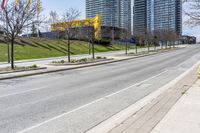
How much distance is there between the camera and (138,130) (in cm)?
719

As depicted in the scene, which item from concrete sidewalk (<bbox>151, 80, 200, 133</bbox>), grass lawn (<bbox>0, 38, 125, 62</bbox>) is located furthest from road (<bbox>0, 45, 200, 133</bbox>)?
grass lawn (<bbox>0, 38, 125, 62</bbox>)

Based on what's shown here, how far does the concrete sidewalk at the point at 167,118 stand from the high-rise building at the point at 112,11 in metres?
77.8

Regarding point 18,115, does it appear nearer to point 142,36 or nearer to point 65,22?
point 65,22

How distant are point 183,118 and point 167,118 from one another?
1.19 feet

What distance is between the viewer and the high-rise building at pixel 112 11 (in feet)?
293

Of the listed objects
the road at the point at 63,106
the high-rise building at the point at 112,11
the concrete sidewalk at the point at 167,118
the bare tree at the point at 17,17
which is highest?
the high-rise building at the point at 112,11

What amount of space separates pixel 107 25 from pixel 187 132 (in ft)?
328

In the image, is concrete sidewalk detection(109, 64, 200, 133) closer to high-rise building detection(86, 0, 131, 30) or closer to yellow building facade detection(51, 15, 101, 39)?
yellow building facade detection(51, 15, 101, 39)

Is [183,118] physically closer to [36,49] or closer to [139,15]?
[36,49]

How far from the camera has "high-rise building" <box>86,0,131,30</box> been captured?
89375mm

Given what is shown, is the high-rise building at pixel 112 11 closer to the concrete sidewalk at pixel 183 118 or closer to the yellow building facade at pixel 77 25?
the yellow building facade at pixel 77 25

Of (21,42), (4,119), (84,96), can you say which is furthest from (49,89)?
(21,42)

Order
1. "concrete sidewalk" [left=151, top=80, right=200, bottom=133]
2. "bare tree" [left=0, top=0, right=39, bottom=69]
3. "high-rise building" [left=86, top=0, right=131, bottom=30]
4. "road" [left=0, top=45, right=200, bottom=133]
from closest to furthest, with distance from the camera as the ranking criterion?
1. "concrete sidewalk" [left=151, top=80, right=200, bottom=133]
2. "road" [left=0, top=45, right=200, bottom=133]
3. "bare tree" [left=0, top=0, right=39, bottom=69]
4. "high-rise building" [left=86, top=0, right=131, bottom=30]

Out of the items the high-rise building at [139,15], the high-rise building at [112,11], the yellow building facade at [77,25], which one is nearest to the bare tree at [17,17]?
the yellow building facade at [77,25]
